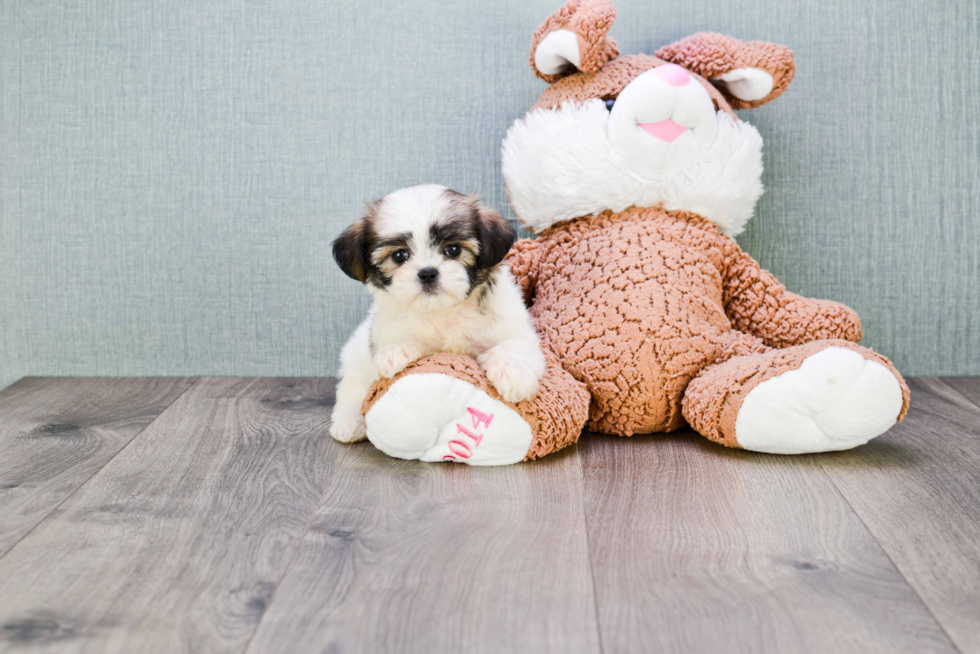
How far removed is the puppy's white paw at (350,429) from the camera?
1.83m

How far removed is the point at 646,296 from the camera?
1824mm

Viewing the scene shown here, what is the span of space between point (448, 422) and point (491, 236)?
0.38m

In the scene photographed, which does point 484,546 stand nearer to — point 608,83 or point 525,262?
point 525,262

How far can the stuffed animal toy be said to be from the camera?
5.25 feet

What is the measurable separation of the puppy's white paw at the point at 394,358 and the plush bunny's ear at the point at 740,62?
103 centimetres

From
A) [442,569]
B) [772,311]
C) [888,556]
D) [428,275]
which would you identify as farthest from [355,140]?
[888,556]

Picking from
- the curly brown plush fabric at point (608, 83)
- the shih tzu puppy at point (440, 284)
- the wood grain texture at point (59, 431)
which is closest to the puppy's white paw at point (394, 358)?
the shih tzu puppy at point (440, 284)

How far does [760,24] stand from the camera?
7.42ft

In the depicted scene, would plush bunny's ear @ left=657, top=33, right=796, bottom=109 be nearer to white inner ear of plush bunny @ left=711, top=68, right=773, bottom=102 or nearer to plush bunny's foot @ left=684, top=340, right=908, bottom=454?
white inner ear of plush bunny @ left=711, top=68, right=773, bottom=102

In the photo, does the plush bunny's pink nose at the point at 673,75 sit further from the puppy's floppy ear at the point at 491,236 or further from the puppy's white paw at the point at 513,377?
the puppy's white paw at the point at 513,377

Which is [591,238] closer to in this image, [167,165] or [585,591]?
[585,591]

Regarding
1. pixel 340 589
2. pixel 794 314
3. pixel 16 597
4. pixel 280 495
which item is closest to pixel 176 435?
pixel 280 495

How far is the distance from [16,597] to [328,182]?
4.77 feet

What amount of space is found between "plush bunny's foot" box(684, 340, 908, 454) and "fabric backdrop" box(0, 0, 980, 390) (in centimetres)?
77
